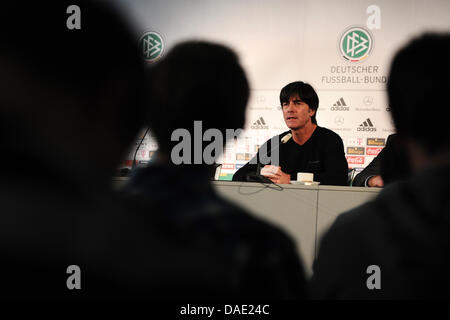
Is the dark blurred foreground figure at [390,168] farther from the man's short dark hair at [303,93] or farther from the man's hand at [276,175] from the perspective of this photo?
the man's short dark hair at [303,93]

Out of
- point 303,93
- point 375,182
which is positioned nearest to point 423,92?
point 375,182

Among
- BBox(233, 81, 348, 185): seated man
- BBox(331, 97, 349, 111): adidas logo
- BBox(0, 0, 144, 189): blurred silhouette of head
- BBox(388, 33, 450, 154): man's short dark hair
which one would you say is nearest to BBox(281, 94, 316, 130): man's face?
BBox(233, 81, 348, 185): seated man

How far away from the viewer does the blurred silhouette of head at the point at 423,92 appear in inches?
24.8

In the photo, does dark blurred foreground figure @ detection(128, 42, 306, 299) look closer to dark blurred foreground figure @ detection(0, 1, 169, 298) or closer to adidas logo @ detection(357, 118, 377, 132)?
dark blurred foreground figure @ detection(0, 1, 169, 298)

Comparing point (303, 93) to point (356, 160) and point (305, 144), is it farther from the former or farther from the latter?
point (356, 160)

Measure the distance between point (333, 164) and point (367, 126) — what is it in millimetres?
1690

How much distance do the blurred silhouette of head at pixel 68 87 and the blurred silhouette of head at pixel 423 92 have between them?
443 millimetres

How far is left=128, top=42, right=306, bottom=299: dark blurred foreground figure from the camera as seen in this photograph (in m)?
0.43

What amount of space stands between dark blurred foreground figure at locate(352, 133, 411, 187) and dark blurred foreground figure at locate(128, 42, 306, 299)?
32 cm

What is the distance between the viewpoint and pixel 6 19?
1.37 feet

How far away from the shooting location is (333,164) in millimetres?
3123
